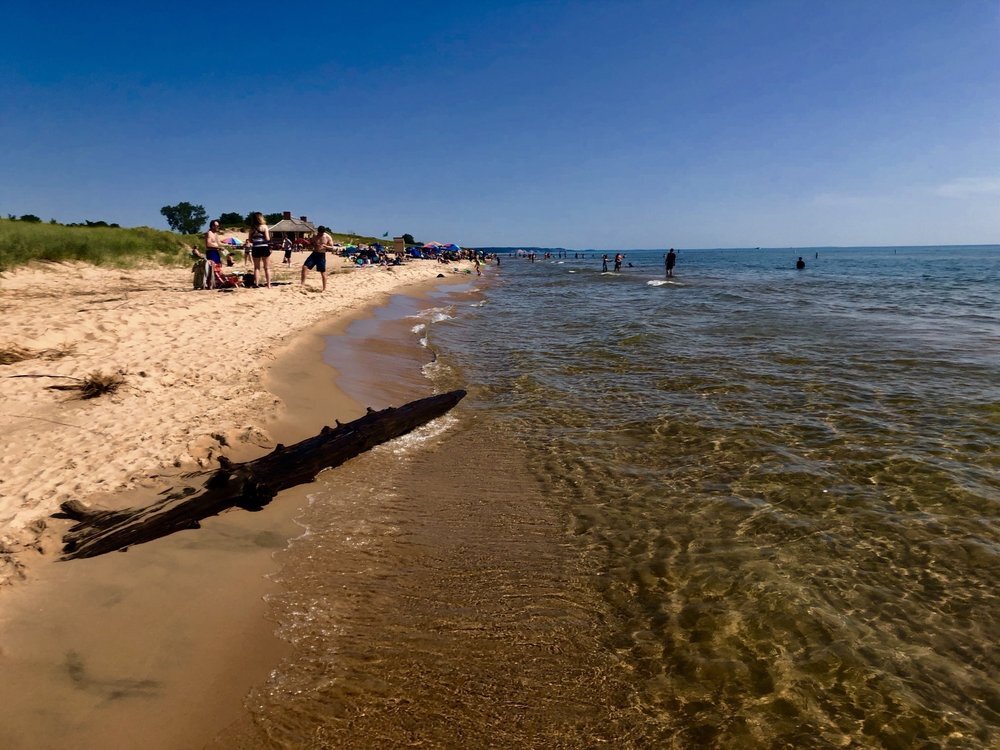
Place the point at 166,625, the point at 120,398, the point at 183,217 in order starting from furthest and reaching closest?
the point at 183,217 < the point at 120,398 < the point at 166,625

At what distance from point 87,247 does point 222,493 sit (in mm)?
24198

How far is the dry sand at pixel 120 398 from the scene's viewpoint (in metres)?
4.74

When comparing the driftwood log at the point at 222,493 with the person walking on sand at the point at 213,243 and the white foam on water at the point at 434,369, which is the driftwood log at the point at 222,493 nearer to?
the white foam on water at the point at 434,369

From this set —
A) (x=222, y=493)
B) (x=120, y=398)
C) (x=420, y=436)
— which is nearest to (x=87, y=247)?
(x=120, y=398)

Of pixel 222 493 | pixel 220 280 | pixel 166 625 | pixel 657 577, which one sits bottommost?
pixel 657 577

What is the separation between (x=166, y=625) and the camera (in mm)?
3457

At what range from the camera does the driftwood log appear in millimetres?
4156

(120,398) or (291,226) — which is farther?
(291,226)

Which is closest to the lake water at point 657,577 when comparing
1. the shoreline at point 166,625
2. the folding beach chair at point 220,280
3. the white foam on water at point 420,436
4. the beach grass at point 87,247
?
the white foam on water at point 420,436

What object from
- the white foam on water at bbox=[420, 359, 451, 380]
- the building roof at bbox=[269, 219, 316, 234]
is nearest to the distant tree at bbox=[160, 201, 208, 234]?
the building roof at bbox=[269, 219, 316, 234]

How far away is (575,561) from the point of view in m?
4.66

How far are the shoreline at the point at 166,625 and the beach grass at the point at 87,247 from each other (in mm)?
20293

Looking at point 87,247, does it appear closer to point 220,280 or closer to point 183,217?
point 220,280

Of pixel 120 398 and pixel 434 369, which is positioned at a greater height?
pixel 120 398
